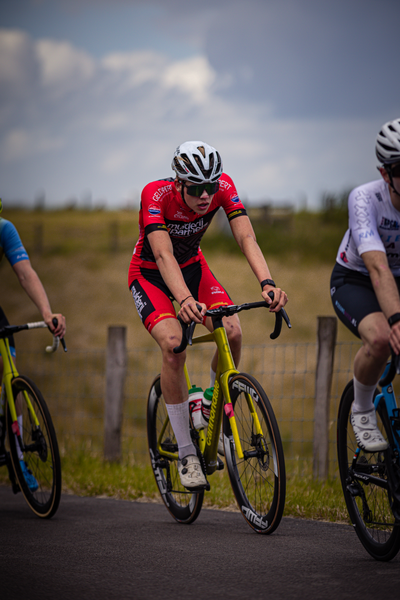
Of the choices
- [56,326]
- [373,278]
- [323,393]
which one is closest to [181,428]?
[56,326]

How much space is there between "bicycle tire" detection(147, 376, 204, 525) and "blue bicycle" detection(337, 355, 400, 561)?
1265mm

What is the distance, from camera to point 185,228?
4.79m

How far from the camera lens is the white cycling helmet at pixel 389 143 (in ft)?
10.8

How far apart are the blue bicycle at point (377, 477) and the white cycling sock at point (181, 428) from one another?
1134mm

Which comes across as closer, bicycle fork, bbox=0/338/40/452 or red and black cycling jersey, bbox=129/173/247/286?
red and black cycling jersey, bbox=129/173/247/286

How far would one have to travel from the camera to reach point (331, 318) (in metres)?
6.54

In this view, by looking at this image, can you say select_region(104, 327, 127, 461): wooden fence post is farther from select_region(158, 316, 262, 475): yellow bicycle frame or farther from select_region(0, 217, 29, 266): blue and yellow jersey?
select_region(158, 316, 262, 475): yellow bicycle frame

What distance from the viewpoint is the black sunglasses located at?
14.5 ft

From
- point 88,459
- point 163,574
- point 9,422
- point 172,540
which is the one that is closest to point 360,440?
point 163,574

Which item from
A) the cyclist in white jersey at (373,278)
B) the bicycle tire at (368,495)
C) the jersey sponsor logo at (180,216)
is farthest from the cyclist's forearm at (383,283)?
the jersey sponsor logo at (180,216)

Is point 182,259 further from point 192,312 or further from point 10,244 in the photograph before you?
point 10,244

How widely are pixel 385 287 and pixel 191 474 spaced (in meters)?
1.96

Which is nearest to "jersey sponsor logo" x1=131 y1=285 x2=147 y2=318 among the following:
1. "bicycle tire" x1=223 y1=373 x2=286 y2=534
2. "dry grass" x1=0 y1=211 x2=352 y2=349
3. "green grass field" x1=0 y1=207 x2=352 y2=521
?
"bicycle tire" x1=223 y1=373 x2=286 y2=534

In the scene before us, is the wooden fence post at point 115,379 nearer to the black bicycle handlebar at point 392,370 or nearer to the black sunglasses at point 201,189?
the black sunglasses at point 201,189
